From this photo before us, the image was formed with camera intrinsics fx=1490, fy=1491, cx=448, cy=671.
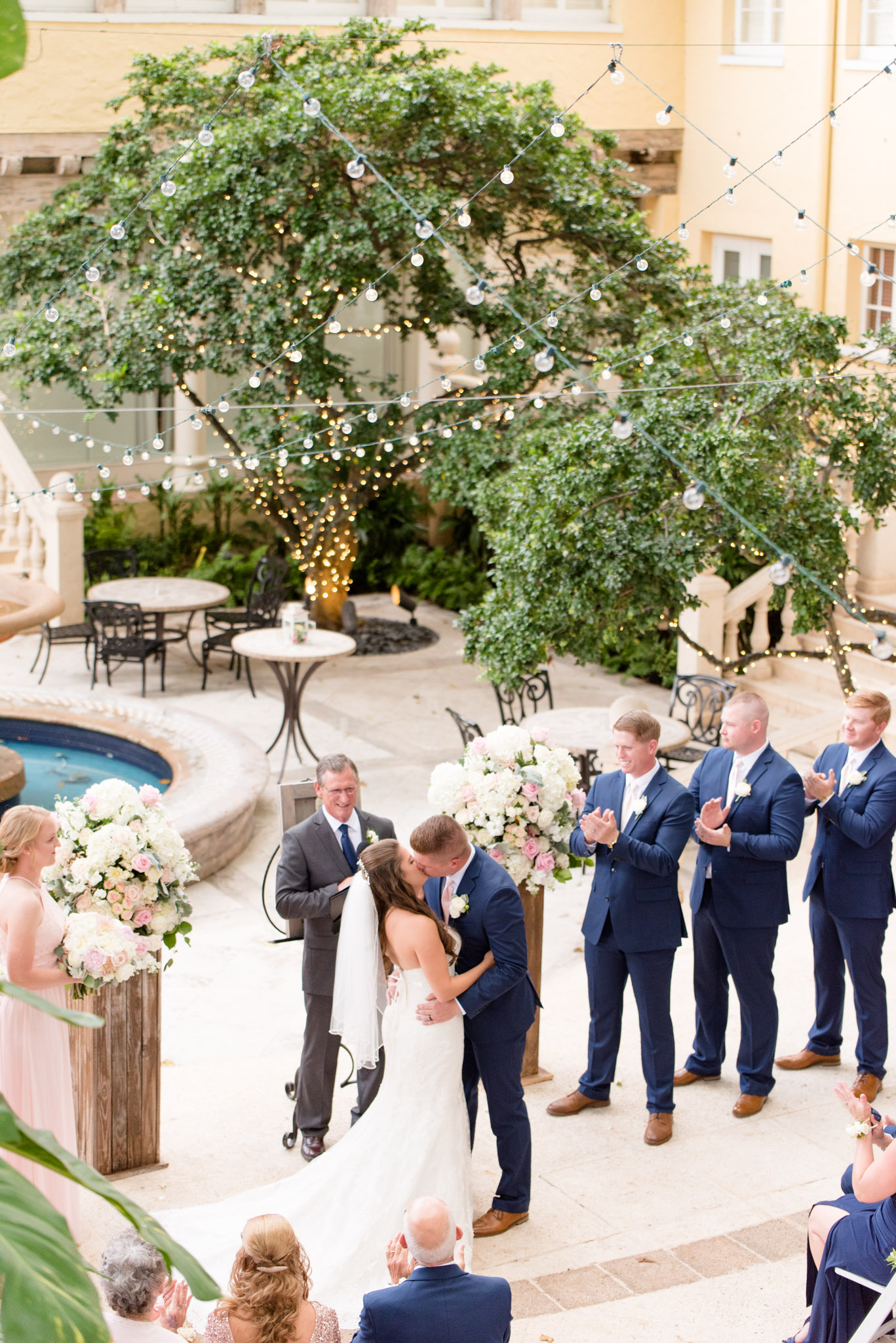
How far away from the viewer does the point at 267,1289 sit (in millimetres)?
3285

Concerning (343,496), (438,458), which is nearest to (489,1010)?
(438,458)

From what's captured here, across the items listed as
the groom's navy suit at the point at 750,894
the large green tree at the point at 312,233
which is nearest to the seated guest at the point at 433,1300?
the groom's navy suit at the point at 750,894

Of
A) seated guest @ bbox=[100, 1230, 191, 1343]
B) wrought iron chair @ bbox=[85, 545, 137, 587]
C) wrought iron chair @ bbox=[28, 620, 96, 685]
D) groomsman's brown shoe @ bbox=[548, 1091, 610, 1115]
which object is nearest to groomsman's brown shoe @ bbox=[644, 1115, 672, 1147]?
groomsman's brown shoe @ bbox=[548, 1091, 610, 1115]

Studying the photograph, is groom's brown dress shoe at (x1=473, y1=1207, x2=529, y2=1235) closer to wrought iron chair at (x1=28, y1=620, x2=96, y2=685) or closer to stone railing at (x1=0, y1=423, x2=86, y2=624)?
wrought iron chair at (x1=28, y1=620, x2=96, y2=685)

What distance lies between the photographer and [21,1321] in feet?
1.81

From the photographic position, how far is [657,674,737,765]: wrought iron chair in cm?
1024

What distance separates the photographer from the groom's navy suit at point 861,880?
5.84 m

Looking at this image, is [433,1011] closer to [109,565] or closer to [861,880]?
[861,880]

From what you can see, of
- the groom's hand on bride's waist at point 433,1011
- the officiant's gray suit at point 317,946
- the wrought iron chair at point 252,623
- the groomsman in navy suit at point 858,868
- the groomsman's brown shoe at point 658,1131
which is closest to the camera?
the groom's hand on bride's waist at point 433,1011

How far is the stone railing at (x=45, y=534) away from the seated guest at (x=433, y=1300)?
37.5ft

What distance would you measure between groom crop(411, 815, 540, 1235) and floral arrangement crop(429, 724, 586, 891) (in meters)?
0.56

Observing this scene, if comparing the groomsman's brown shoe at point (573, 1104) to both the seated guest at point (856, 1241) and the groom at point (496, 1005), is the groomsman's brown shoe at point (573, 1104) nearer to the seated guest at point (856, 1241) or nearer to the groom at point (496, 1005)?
the groom at point (496, 1005)

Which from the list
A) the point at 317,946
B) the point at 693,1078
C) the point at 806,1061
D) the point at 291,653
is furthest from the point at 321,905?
the point at 291,653

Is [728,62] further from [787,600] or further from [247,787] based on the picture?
[247,787]
